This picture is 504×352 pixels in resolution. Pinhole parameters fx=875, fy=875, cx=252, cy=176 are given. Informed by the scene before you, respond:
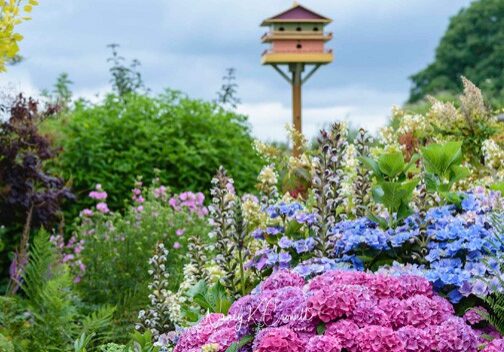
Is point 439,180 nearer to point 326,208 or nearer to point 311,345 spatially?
point 326,208

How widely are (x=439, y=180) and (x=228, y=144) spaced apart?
262 inches

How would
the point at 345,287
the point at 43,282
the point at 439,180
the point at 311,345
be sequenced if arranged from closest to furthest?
1. the point at 311,345
2. the point at 345,287
3. the point at 439,180
4. the point at 43,282

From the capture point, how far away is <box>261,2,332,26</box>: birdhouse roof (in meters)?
14.9

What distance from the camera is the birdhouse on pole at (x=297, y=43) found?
14.8 m

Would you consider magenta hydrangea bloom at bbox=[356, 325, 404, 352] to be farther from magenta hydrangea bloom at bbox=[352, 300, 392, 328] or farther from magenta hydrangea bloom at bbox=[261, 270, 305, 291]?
magenta hydrangea bloom at bbox=[261, 270, 305, 291]

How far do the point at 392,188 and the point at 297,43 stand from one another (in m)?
10.5

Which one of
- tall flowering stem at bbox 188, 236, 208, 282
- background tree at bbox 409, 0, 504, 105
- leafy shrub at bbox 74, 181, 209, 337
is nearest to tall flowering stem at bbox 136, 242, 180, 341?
tall flowering stem at bbox 188, 236, 208, 282

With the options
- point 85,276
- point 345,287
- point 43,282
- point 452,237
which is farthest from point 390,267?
point 85,276

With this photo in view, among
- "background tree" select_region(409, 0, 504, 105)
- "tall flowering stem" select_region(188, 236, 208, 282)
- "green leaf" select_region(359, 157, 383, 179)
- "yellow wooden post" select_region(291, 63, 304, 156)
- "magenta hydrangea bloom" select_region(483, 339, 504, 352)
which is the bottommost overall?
"magenta hydrangea bloom" select_region(483, 339, 504, 352)

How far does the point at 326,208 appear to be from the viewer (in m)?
4.88

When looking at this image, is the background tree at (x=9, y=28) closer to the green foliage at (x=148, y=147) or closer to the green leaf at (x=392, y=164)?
the green leaf at (x=392, y=164)

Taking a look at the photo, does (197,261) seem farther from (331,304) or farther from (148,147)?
(148,147)

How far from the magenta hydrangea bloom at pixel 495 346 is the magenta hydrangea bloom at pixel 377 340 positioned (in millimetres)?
370

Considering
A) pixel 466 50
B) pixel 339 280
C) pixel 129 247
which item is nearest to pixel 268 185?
pixel 339 280
